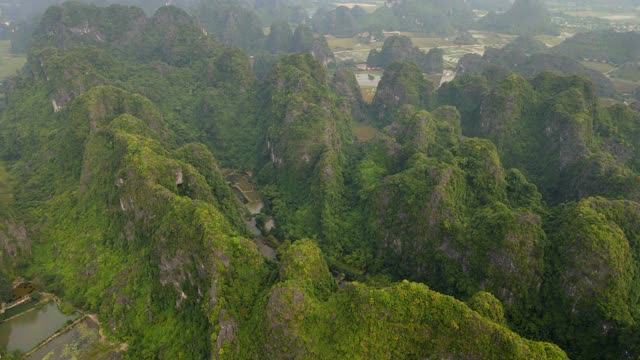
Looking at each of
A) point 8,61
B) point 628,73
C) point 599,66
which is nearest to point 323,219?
point 628,73

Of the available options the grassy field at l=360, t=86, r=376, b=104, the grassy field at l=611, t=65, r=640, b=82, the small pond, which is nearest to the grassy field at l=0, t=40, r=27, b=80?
the grassy field at l=360, t=86, r=376, b=104

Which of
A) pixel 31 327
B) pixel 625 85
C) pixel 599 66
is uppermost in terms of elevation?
pixel 599 66

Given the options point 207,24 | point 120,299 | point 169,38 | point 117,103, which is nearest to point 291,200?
point 120,299

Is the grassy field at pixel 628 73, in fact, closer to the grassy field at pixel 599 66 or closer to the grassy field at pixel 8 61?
the grassy field at pixel 599 66

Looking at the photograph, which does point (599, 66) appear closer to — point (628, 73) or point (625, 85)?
point (628, 73)

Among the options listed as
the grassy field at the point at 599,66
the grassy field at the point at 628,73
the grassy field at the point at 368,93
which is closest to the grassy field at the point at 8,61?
the grassy field at the point at 368,93

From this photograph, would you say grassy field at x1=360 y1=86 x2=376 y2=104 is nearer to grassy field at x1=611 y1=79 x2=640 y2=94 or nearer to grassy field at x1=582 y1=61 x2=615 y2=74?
grassy field at x1=611 y1=79 x2=640 y2=94

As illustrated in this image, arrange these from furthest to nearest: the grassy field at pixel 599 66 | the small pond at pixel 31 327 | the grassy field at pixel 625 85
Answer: the grassy field at pixel 599 66
the grassy field at pixel 625 85
the small pond at pixel 31 327
